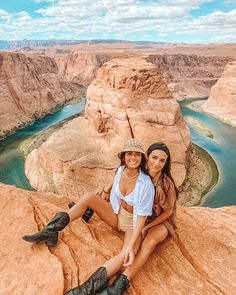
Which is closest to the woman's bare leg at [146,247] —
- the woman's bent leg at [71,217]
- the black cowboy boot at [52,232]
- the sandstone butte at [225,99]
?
the woman's bent leg at [71,217]

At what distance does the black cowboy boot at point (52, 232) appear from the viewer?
595 cm

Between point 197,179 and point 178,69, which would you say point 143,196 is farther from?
Result: point 178,69

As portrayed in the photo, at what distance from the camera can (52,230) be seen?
20.0 feet

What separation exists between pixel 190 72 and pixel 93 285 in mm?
101224

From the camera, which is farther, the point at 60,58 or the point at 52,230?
the point at 60,58

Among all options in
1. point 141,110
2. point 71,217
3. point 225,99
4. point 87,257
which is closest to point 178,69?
point 225,99

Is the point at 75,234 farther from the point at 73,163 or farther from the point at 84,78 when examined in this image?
the point at 84,78

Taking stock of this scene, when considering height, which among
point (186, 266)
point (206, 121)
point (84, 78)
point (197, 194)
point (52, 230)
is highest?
point (52, 230)

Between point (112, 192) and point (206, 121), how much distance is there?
54.5 m

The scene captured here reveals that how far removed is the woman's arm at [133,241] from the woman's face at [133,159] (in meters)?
0.94

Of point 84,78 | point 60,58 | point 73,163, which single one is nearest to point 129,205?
point 73,163

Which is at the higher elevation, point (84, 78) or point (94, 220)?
point (94, 220)

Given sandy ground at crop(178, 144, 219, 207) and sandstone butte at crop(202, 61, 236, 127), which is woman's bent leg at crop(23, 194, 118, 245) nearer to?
sandy ground at crop(178, 144, 219, 207)

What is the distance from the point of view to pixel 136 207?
6098mm
